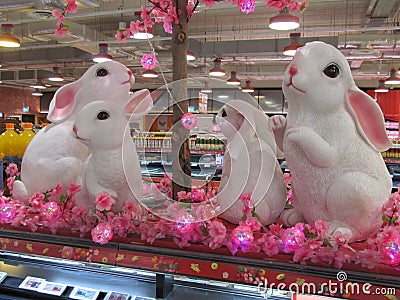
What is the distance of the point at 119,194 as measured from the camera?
1449 mm

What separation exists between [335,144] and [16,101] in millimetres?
18943

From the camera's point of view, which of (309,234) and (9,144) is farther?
(9,144)

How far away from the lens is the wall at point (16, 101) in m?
17.2

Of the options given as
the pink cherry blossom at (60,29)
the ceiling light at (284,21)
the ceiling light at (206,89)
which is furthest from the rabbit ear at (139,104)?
the ceiling light at (284,21)

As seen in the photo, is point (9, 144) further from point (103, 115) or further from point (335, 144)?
point (335, 144)

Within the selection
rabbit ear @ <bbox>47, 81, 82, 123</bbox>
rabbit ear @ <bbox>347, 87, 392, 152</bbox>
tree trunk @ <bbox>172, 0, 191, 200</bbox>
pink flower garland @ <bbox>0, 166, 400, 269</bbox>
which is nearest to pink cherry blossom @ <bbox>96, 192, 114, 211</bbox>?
pink flower garland @ <bbox>0, 166, 400, 269</bbox>

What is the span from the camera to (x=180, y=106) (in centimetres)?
126

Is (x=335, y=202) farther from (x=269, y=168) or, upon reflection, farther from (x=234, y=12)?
(x=234, y=12)

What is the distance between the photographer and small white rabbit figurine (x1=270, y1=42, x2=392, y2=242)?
1178 mm

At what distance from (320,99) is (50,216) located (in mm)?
1040

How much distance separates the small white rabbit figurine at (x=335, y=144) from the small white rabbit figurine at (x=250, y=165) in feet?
0.32

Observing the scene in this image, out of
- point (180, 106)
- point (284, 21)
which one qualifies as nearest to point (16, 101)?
point (284, 21)
